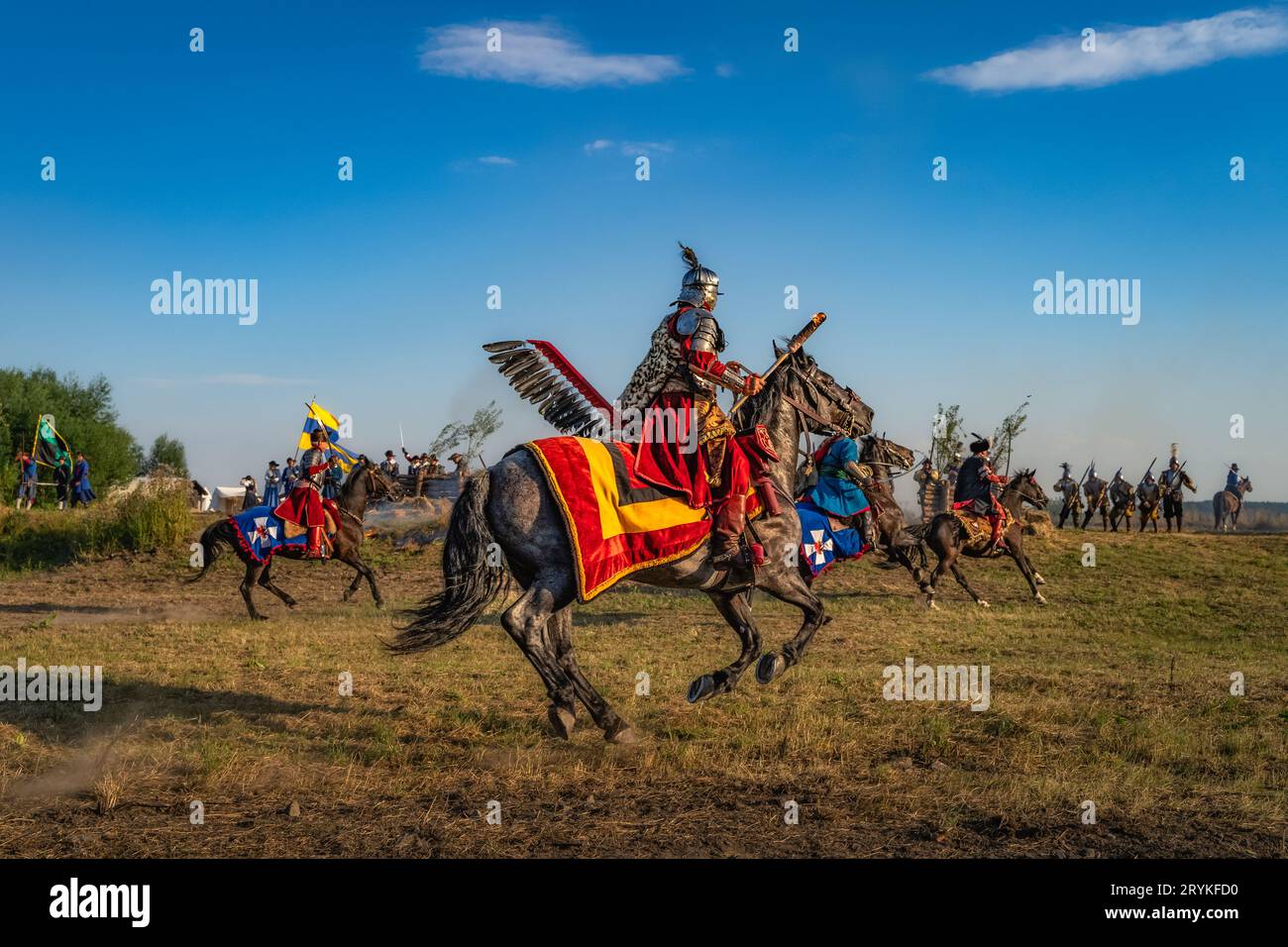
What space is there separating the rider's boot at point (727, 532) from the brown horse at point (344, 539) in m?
9.46

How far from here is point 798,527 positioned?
27.2 feet

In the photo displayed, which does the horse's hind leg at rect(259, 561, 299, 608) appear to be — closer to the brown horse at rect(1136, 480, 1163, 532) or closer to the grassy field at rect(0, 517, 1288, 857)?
the grassy field at rect(0, 517, 1288, 857)

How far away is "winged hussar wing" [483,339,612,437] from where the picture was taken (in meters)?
8.11

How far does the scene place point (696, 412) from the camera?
7812 millimetres

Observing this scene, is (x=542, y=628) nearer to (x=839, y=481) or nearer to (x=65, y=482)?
(x=839, y=481)

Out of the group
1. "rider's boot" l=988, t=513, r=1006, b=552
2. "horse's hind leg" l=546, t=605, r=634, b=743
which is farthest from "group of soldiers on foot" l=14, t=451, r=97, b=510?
"horse's hind leg" l=546, t=605, r=634, b=743

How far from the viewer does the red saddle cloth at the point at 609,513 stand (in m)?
7.12

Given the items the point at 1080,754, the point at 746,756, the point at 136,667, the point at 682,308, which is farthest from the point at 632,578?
the point at 136,667

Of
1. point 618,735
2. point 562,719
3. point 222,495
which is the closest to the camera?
point 562,719

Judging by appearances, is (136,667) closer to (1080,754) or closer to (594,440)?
(594,440)

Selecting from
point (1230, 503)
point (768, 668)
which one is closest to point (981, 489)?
point (768, 668)

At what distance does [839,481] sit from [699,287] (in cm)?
646

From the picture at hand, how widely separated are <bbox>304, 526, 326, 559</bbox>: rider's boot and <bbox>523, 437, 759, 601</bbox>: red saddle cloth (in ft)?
31.0

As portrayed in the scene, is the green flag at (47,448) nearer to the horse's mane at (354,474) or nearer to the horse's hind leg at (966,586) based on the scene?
the horse's mane at (354,474)
